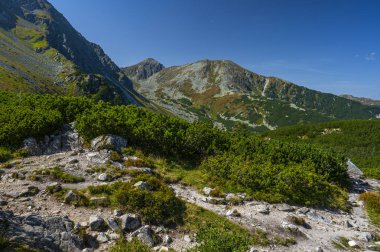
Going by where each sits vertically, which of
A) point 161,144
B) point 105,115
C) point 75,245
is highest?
point 105,115

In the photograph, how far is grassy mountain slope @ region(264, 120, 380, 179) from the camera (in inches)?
2079

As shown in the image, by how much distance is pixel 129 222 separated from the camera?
12.1m

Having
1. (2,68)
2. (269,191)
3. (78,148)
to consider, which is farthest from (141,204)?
(2,68)

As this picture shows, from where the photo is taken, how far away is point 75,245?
10.3 m

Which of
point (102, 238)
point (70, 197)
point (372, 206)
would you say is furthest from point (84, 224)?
point (372, 206)

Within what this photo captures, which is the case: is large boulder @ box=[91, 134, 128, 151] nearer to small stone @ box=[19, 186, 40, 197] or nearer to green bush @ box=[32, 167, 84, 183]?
green bush @ box=[32, 167, 84, 183]

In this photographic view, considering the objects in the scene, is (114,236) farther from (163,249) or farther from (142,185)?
(142,185)

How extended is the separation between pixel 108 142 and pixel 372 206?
21220 millimetres

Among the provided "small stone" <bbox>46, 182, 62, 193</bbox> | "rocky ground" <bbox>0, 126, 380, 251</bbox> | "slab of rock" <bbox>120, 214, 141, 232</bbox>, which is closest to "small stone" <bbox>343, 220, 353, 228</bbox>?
"rocky ground" <bbox>0, 126, 380, 251</bbox>

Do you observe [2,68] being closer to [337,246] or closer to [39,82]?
[39,82]

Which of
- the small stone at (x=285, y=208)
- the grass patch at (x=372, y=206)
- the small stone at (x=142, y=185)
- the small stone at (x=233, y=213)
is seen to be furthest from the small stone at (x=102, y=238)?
the grass patch at (x=372, y=206)

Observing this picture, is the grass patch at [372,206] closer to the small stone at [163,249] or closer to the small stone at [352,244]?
the small stone at [352,244]

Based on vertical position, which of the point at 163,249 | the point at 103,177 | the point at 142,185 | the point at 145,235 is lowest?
the point at 163,249

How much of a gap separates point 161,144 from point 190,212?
33.1 ft
